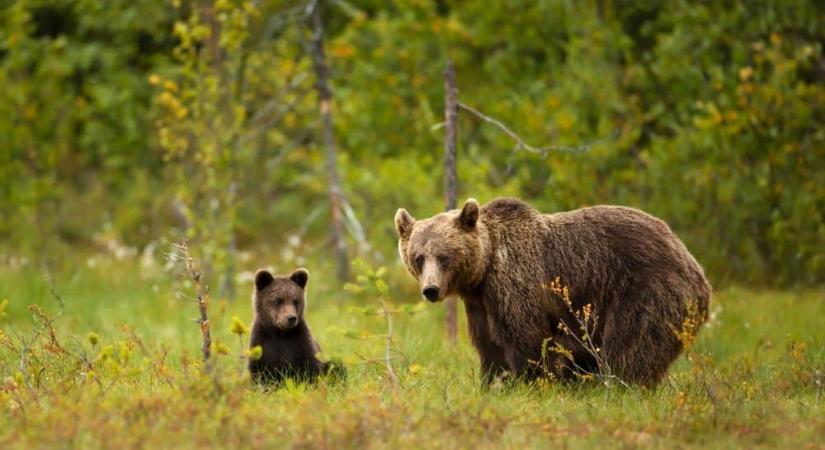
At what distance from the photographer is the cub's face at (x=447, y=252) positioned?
732 cm

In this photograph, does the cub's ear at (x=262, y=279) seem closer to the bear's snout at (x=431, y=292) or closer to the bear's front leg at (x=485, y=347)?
the bear's snout at (x=431, y=292)

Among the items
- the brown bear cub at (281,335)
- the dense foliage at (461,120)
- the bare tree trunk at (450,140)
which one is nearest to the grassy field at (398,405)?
the brown bear cub at (281,335)

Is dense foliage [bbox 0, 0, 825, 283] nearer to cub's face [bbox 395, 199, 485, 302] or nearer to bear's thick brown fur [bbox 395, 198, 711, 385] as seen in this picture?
bear's thick brown fur [bbox 395, 198, 711, 385]

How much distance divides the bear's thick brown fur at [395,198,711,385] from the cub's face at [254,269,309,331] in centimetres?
Result: 82

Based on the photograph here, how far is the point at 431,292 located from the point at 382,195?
7.10 m

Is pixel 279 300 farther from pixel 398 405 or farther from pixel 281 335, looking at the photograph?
pixel 398 405

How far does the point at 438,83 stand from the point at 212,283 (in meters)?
5.47

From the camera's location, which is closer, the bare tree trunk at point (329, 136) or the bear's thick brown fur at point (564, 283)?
the bear's thick brown fur at point (564, 283)

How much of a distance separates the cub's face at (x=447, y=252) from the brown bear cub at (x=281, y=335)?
87 cm

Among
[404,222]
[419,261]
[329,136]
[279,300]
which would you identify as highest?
[329,136]

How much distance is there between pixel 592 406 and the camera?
6.52 m

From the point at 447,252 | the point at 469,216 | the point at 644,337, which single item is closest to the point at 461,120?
the point at 469,216

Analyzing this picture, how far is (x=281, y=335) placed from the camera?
7.75 metres

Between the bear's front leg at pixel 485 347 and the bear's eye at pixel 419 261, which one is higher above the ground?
the bear's eye at pixel 419 261
